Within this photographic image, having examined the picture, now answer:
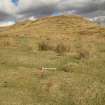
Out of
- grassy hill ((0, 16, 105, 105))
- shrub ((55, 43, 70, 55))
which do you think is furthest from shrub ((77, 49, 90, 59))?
shrub ((55, 43, 70, 55))

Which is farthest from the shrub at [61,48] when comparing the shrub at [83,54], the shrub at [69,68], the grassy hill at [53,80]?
the shrub at [69,68]

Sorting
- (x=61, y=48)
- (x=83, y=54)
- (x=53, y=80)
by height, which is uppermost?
(x=61, y=48)

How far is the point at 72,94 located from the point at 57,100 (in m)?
0.62

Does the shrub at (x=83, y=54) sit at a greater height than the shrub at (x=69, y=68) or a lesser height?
greater

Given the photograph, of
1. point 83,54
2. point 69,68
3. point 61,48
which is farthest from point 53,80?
point 61,48

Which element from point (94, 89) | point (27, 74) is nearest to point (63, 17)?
point (27, 74)

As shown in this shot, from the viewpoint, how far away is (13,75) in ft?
61.1

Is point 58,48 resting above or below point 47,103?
above

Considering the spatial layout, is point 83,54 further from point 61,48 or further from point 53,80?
point 53,80

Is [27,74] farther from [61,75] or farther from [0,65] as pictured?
[0,65]

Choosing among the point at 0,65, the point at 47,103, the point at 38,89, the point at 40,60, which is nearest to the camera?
the point at 47,103

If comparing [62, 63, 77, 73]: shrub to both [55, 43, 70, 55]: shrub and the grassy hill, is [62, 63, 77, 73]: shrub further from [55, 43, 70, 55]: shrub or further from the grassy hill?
[55, 43, 70, 55]: shrub

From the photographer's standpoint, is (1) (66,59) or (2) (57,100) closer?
(2) (57,100)

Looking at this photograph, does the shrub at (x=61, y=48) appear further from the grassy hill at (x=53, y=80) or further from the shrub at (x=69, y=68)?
the shrub at (x=69, y=68)
